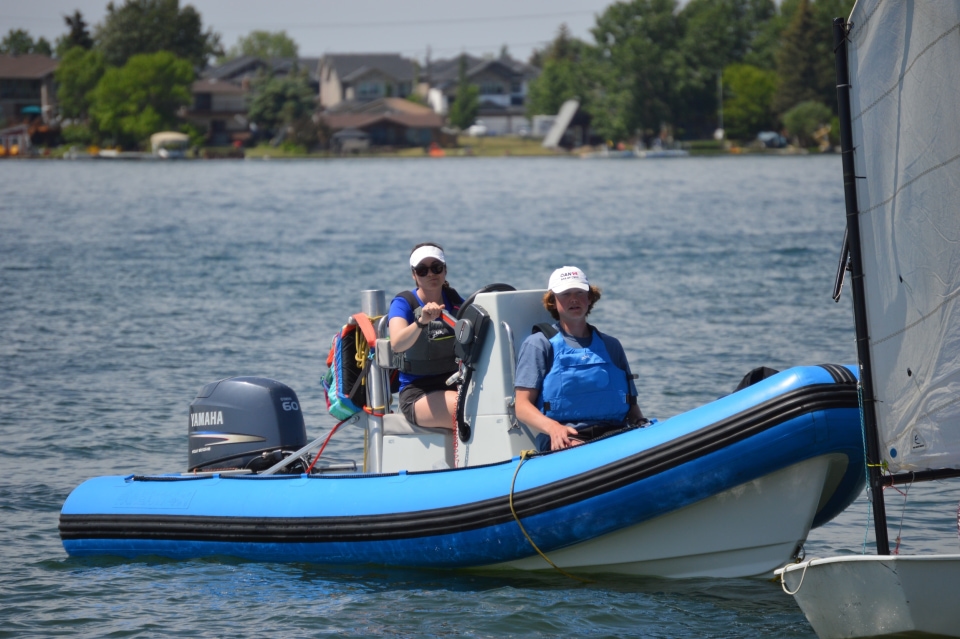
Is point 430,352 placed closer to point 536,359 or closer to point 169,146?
point 536,359

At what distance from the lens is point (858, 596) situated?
15.9 ft

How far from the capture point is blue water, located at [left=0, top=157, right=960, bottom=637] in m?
6.01

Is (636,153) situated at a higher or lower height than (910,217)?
higher

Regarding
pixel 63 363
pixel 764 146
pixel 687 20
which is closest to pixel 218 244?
pixel 63 363

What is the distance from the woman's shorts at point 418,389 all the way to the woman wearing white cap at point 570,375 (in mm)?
604

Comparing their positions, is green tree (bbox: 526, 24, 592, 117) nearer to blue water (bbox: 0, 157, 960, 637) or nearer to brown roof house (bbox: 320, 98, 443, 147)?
brown roof house (bbox: 320, 98, 443, 147)

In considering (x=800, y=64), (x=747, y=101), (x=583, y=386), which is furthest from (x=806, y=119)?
(x=583, y=386)

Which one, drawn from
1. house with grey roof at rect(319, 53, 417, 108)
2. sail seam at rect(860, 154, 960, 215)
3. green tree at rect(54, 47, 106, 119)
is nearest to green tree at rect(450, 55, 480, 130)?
house with grey roof at rect(319, 53, 417, 108)

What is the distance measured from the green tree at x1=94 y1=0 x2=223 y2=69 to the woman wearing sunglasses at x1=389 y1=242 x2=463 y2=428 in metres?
100

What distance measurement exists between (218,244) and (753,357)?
54.9 feet

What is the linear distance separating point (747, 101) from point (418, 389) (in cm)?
8403

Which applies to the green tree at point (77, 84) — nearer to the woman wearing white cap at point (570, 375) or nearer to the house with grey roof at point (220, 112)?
the house with grey roof at point (220, 112)

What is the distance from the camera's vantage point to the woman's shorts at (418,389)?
255 inches

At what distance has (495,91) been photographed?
373 feet
